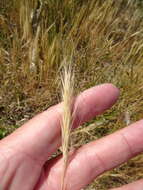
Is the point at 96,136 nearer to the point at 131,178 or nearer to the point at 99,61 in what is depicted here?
the point at 131,178

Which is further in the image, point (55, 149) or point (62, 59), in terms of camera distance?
point (62, 59)

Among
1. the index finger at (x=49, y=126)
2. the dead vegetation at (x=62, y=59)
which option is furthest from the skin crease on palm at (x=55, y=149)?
the dead vegetation at (x=62, y=59)

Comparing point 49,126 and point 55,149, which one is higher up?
→ point 49,126

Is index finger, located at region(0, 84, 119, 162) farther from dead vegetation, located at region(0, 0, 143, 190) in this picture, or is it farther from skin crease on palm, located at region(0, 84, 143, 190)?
dead vegetation, located at region(0, 0, 143, 190)

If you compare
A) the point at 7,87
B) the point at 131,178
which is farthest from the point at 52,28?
the point at 131,178

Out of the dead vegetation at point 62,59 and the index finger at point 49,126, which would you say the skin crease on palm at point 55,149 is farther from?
the dead vegetation at point 62,59

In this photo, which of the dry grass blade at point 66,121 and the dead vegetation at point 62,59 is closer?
the dry grass blade at point 66,121

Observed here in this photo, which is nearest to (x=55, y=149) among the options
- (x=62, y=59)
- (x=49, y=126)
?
(x=49, y=126)

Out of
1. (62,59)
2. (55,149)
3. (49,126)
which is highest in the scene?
(62,59)

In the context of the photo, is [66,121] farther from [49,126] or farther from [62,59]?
[62,59]
